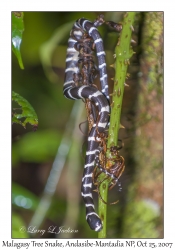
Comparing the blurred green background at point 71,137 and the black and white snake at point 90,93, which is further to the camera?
the blurred green background at point 71,137

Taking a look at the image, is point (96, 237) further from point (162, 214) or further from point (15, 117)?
point (15, 117)

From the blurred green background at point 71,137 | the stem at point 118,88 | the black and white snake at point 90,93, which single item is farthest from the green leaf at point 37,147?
the stem at point 118,88

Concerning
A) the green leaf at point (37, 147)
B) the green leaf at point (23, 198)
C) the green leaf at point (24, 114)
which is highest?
the green leaf at point (24, 114)

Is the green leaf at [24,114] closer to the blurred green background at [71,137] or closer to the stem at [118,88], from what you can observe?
the blurred green background at [71,137]

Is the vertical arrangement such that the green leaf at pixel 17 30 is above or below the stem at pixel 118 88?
above

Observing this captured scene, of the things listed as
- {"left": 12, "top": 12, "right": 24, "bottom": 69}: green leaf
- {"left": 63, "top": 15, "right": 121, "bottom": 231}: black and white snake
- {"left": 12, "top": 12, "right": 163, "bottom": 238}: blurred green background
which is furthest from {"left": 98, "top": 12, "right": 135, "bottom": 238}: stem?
{"left": 12, "top": 12, "right": 24, "bottom": 69}: green leaf

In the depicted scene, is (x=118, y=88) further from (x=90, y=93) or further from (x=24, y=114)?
(x=24, y=114)
